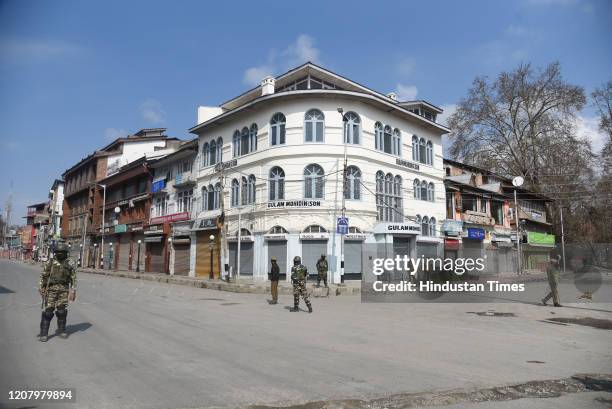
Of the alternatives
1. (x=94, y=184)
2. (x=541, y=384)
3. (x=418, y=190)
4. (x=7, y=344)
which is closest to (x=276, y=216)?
(x=418, y=190)

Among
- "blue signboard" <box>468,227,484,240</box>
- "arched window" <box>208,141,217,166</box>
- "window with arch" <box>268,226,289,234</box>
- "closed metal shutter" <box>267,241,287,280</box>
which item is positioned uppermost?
"arched window" <box>208,141,217,166</box>

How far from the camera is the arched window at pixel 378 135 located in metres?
28.5

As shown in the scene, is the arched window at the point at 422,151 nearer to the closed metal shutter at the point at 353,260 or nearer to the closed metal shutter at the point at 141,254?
the closed metal shutter at the point at 353,260

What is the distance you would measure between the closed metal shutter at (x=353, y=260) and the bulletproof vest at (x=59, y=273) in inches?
731

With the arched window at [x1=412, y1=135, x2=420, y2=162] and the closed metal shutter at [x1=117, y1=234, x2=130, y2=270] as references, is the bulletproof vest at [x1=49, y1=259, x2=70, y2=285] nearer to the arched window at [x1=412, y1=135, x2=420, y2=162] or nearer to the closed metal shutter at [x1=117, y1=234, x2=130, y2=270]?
the arched window at [x1=412, y1=135, x2=420, y2=162]

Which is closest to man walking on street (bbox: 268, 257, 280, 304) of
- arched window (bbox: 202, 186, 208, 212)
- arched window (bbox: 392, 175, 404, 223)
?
arched window (bbox: 392, 175, 404, 223)

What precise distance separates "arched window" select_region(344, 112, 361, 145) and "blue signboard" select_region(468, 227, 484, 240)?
14983 mm

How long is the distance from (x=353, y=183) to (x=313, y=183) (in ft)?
8.15

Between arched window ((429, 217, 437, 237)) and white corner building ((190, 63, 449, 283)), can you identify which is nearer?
white corner building ((190, 63, 449, 283))

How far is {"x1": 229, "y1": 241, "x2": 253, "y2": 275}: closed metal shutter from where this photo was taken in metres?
27.9

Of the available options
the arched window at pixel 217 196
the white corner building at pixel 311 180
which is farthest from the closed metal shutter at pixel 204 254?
the arched window at pixel 217 196

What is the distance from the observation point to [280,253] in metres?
26.4

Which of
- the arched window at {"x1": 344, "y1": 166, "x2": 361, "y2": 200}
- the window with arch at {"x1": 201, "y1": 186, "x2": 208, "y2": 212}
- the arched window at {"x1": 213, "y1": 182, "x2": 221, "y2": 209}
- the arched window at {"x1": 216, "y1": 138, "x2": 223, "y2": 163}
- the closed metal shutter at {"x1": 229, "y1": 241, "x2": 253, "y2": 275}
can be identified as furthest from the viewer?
the window with arch at {"x1": 201, "y1": 186, "x2": 208, "y2": 212}

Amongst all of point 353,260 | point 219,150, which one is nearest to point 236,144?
point 219,150
